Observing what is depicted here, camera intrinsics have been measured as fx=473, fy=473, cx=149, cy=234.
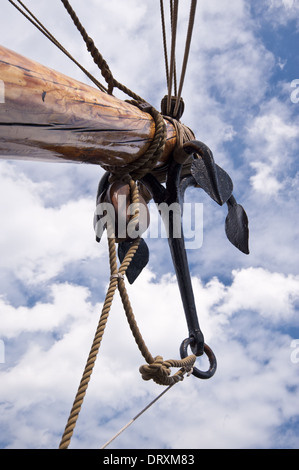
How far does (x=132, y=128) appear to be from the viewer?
1.36 m

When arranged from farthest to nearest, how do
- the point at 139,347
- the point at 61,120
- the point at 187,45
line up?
1. the point at 187,45
2. the point at 139,347
3. the point at 61,120

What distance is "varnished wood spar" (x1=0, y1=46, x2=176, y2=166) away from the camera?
3.42 ft

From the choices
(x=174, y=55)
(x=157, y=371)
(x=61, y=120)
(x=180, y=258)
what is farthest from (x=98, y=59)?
(x=157, y=371)

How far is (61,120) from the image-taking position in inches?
45.3

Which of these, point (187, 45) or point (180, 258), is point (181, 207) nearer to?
A: point (180, 258)

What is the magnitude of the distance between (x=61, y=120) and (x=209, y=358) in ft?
3.29

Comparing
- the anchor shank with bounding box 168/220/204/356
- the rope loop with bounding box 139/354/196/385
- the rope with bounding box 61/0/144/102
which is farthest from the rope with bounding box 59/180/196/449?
the rope with bounding box 61/0/144/102

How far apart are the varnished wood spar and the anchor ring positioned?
0.66 metres

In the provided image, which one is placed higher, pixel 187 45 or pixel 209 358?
pixel 187 45

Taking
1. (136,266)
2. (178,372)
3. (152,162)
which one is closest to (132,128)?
(152,162)

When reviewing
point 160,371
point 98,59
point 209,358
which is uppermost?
point 98,59

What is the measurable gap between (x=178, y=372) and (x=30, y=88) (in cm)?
92
